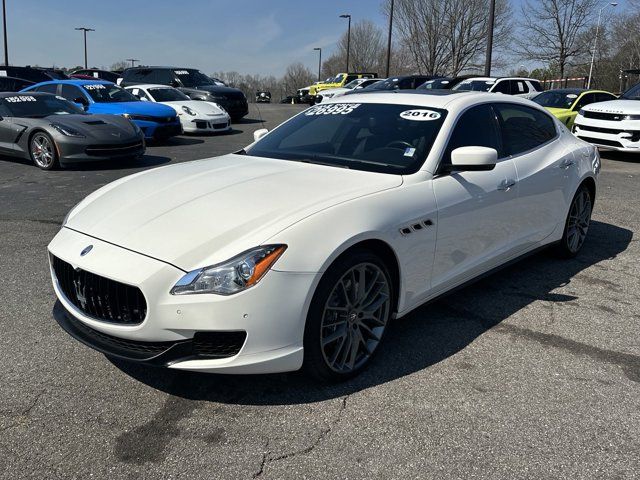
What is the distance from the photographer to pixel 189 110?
15094 millimetres

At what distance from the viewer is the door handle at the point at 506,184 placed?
394 cm

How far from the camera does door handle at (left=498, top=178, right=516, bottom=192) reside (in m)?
3.94

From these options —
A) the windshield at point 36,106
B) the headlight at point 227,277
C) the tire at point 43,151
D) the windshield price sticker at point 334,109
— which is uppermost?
the windshield at point 36,106

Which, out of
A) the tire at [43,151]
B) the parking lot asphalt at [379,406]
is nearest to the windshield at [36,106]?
the tire at [43,151]

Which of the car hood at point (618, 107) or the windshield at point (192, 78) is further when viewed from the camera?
the windshield at point (192, 78)

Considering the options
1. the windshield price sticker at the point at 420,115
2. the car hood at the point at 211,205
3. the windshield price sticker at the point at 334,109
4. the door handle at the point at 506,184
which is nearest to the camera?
the car hood at the point at 211,205

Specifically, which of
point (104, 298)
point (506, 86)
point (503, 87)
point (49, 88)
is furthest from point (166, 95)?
point (104, 298)

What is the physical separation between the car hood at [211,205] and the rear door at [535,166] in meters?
1.33

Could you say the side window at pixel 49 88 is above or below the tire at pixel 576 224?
above

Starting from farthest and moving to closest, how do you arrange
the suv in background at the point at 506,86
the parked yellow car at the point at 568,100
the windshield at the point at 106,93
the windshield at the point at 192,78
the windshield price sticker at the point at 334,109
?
the windshield at the point at 192,78 < the suv in background at the point at 506,86 < the parked yellow car at the point at 568,100 < the windshield at the point at 106,93 < the windshield price sticker at the point at 334,109

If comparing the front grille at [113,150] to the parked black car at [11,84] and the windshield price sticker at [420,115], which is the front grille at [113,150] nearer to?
the windshield price sticker at [420,115]

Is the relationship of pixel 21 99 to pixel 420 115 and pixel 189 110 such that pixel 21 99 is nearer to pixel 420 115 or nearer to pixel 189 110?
pixel 189 110

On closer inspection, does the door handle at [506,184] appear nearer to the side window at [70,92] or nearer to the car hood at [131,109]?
the car hood at [131,109]

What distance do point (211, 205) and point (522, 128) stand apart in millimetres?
2708
